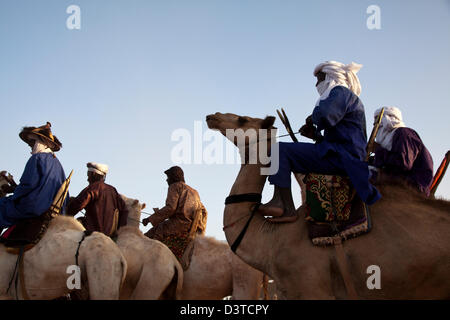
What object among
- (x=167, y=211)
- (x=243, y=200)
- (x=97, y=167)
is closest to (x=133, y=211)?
(x=167, y=211)

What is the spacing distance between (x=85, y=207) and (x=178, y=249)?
6.32 feet

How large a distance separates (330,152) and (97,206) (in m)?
5.19

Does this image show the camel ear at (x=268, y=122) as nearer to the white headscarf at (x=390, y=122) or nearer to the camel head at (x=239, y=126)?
the camel head at (x=239, y=126)

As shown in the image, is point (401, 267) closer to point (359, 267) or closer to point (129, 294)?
point (359, 267)

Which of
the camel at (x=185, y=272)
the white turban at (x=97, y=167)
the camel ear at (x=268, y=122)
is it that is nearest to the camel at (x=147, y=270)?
the camel at (x=185, y=272)

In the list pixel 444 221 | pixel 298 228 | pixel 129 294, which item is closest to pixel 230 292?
pixel 129 294

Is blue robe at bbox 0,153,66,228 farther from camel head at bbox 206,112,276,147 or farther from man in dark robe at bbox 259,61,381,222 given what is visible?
man in dark robe at bbox 259,61,381,222

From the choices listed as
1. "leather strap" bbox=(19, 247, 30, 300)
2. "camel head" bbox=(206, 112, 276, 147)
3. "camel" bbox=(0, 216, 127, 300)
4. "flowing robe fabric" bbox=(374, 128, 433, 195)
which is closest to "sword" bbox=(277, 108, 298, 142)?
"camel head" bbox=(206, 112, 276, 147)

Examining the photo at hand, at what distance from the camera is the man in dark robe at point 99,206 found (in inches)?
319

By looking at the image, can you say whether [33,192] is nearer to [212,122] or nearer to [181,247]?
[181,247]

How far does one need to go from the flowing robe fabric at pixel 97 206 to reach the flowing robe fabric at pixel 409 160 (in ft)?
16.4

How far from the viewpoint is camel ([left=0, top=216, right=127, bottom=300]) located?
5922mm

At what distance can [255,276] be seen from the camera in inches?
301
